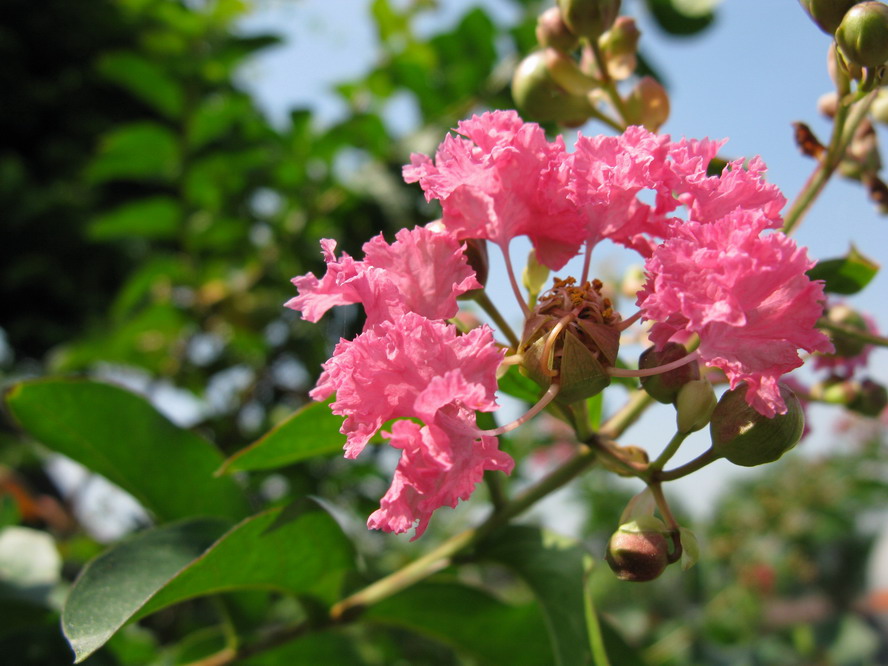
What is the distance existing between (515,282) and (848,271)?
43 centimetres

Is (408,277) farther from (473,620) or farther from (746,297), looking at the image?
(473,620)

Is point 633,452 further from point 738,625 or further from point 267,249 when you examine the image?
point 738,625

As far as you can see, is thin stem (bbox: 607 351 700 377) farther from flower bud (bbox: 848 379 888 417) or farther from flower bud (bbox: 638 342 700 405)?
flower bud (bbox: 848 379 888 417)

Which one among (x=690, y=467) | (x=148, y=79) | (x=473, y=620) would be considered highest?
(x=148, y=79)

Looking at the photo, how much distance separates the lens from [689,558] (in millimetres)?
604

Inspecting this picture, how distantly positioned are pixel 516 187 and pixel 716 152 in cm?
17

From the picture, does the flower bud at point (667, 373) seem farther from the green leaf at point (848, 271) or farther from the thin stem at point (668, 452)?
the green leaf at point (848, 271)

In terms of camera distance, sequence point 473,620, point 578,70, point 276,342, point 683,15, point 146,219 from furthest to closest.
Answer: point 276,342, point 146,219, point 683,15, point 473,620, point 578,70

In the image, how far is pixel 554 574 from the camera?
79cm

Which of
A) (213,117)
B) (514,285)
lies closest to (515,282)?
(514,285)

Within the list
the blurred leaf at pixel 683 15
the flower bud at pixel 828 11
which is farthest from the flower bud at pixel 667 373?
the blurred leaf at pixel 683 15

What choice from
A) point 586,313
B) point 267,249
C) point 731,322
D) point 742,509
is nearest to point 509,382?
point 586,313

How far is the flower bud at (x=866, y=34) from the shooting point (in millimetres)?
640

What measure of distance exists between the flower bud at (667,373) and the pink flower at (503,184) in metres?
0.12
